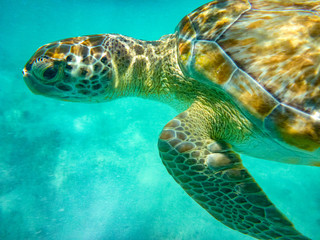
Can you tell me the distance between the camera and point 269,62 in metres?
1.24

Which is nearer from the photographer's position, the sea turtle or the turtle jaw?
the sea turtle

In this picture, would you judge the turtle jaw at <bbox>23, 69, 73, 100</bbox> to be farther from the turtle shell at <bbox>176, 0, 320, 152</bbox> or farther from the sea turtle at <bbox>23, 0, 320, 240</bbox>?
the turtle shell at <bbox>176, 0, 320, 152</bbox>

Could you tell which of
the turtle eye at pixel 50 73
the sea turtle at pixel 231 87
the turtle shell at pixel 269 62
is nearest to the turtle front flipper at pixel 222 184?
the sea turtle at pixel 231 87

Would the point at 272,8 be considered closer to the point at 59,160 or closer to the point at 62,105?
the point at 59,160

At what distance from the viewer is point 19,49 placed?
12.7 m

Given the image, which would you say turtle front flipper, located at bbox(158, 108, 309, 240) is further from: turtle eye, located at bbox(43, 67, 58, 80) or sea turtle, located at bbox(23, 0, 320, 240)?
turtle eye, located at bbox(43, 67, 58, 80)

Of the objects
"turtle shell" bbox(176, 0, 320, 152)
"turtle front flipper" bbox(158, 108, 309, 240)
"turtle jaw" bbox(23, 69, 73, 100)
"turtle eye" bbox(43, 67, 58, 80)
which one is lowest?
"turtle front flipper" bbox(158, 108, 309, 240)

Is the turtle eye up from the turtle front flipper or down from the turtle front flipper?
up

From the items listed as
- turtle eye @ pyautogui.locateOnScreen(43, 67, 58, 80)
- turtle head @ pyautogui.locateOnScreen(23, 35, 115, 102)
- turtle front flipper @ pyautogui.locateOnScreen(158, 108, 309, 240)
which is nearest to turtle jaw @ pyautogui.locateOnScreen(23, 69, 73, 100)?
turtle head @ pyautogui.locateOnScreen(23, 35, 115, 102)

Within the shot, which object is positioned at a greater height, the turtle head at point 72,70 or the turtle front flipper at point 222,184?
the turtle head at point 72,70

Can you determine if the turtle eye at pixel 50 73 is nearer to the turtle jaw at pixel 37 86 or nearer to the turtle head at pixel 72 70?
the turtle head at pixel 72 70

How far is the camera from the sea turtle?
1.18 metres

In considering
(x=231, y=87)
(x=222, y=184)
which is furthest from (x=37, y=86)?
(x=222, y=184)

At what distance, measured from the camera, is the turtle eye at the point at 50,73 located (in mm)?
1666
